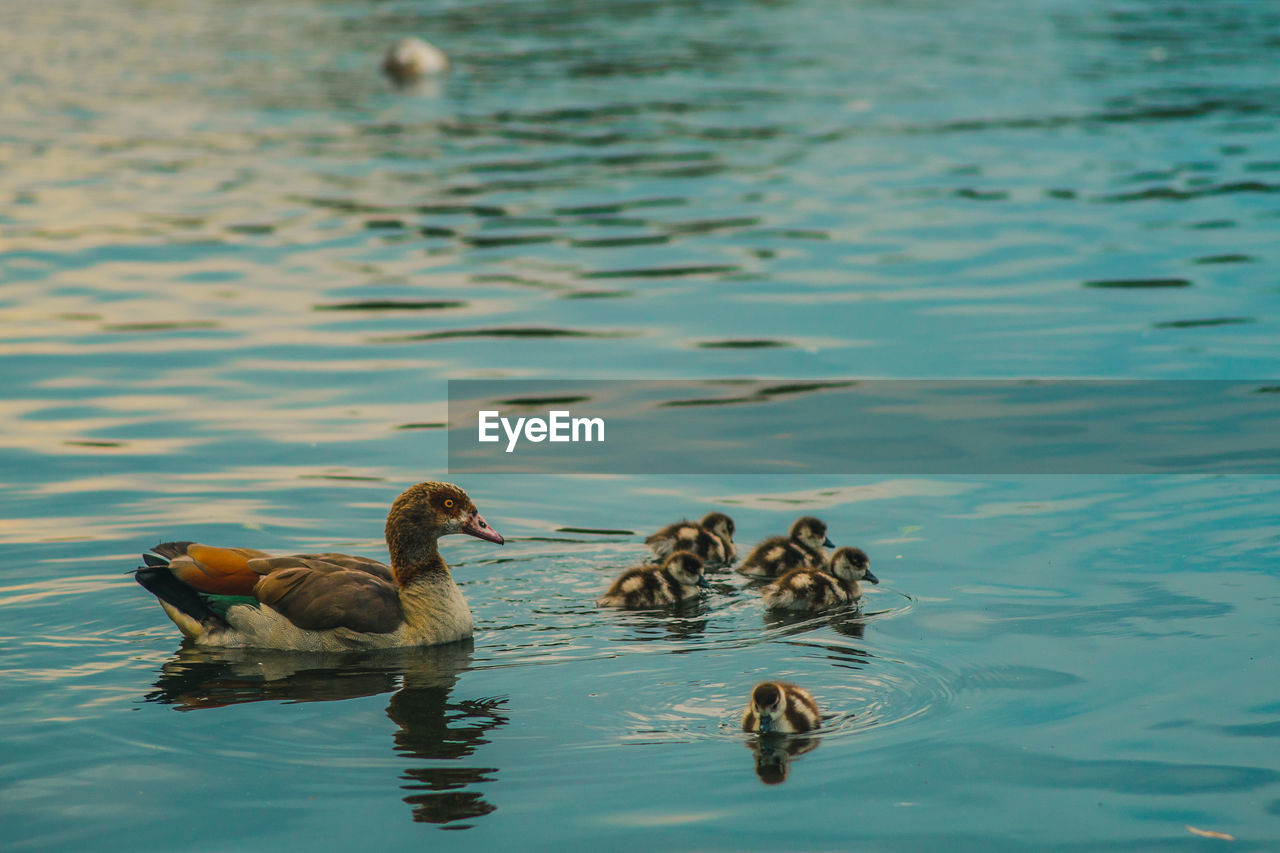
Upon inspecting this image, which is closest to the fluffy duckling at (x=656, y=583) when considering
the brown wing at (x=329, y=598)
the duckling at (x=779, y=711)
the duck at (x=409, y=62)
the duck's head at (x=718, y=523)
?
the duck's head at (x=718, y=523)

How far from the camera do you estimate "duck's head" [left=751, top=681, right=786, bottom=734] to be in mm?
7414

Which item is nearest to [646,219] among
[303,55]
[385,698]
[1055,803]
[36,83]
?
[385,698]

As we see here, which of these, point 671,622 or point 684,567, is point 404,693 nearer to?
point 671,622

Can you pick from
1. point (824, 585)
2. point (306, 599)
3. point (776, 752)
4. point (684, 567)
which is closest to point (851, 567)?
point (824, 585)

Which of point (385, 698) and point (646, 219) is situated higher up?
point (646, 219)

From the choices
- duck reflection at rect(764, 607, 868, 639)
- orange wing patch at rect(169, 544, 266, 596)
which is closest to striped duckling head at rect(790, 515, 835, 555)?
duck reflection at rect(764, 607, 868, 639)

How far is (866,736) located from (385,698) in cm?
238

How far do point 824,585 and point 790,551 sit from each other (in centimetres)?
74

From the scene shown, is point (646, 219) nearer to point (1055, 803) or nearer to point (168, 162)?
point (168, 162)

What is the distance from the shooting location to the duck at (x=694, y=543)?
10336mm

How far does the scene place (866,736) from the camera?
7594mm

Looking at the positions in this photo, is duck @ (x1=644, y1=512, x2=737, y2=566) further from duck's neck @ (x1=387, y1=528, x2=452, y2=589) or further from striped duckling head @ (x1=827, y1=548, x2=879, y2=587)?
duck's neck @ (x1=387, y1=528, x2=452, y2=589)

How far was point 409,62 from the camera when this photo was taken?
36.2m

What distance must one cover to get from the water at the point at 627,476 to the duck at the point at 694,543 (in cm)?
31
